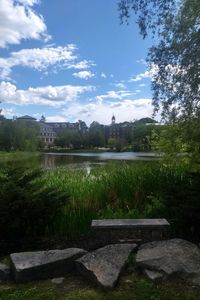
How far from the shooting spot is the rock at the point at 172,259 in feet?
13.7

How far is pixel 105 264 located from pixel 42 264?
68 cm

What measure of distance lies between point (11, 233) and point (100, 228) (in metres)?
1.22

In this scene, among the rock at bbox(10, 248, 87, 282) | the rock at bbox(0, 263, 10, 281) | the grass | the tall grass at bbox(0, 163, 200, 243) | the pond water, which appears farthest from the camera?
the pond water

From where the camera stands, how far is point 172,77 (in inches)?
311

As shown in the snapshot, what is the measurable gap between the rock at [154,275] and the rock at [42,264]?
821mm

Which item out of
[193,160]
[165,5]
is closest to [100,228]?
[165,5]

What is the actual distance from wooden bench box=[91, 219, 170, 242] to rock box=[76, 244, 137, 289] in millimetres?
461

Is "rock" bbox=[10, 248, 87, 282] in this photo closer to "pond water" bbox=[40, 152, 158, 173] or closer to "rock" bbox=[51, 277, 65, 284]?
"rock" bbox=[51, 277, 65, 284]

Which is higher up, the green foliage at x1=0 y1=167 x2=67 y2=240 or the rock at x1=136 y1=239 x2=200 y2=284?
the green foliage at x1=0 y1=167 x2=67 y2=240

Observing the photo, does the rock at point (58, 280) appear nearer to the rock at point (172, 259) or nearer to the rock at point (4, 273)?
the rock at point (4, 273)

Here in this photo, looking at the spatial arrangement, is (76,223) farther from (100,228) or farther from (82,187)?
(82,187)

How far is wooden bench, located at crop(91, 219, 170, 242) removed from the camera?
5254mm

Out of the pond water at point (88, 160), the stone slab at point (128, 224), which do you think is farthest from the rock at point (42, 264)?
the pond water at point (88, 160)

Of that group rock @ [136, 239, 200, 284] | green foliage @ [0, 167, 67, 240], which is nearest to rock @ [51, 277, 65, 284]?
rock @ [136, 239, 200, 284]
